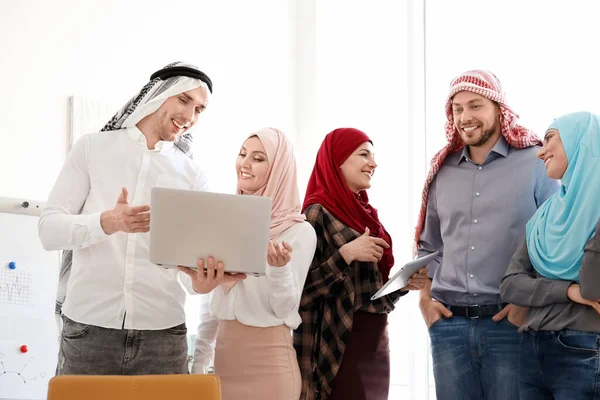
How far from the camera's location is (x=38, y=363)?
335 cm

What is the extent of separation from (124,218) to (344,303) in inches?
38.1

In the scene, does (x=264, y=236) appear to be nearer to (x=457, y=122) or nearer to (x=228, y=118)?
(x=457, y=122)

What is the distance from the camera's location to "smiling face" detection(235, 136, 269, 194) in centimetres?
287

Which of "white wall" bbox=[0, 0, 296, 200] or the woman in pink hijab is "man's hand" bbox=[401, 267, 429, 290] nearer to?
the woman in pink hijab

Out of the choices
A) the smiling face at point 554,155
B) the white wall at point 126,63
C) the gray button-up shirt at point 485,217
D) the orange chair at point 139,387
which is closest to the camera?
the orange chair at point 139,387

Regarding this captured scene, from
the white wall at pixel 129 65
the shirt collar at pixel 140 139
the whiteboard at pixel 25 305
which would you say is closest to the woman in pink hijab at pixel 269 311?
the shirt collar at pixel 140 139

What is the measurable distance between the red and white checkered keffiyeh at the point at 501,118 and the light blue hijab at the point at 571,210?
28cm

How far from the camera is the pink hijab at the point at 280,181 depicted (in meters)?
2.83

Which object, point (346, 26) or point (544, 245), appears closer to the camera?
point (544, 245)

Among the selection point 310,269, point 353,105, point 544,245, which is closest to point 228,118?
point 353,105

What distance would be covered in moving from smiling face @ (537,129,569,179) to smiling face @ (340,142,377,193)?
31.8 inches

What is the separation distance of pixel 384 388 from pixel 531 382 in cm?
65

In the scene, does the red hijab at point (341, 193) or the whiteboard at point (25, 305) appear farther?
the whiteboard at point (25, 305)

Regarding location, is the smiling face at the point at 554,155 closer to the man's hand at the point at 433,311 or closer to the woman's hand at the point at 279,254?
the man's hand at the point at 433,311
